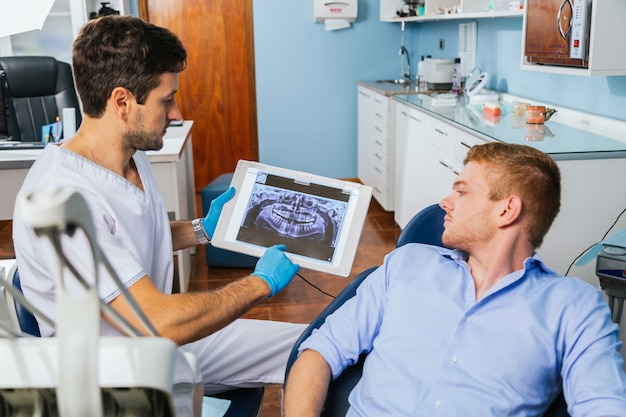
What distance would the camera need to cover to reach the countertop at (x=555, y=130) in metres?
2.43

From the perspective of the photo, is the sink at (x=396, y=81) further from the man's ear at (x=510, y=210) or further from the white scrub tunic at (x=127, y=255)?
the man's ear at (x=510, y=210)

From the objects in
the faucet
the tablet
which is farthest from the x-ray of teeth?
the faucet

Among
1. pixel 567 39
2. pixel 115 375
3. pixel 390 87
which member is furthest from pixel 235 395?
pixel 390 87

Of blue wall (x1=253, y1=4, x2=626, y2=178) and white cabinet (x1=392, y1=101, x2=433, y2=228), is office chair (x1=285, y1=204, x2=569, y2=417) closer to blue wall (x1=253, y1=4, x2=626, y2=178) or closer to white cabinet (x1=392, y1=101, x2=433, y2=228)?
white cabinet (x1=392, y1=101, x2=433, y2=228)

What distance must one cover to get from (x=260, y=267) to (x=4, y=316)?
2.87ft

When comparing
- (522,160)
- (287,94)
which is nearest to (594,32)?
(522,160)

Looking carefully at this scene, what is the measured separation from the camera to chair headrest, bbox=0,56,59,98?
12.0ft

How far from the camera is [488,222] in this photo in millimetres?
1397

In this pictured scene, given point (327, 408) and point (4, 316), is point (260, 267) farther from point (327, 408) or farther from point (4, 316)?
point (4, 316)

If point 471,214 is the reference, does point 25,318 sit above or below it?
below

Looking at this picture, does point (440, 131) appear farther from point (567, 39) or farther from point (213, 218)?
point (213, 218)

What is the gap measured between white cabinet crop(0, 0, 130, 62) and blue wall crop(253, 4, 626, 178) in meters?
1.22

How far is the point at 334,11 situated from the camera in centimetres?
516

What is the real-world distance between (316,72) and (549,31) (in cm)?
295
